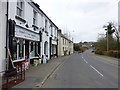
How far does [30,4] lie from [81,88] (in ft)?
31.9

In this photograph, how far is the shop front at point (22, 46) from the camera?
30.3 feet

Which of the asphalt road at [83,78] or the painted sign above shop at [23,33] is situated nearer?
the asphalt road at [83,78]

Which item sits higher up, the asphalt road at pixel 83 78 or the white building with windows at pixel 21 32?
the white building with windows at pixel 21 32

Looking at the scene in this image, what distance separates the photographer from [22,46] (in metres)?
11.4

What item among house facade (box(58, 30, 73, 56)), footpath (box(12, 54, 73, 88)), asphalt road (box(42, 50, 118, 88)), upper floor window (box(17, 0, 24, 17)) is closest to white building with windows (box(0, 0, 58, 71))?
upper floor window (box(17, 0, 24, 17))

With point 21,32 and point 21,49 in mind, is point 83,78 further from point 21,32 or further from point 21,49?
point 21,49

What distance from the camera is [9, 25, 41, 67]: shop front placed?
923 cm

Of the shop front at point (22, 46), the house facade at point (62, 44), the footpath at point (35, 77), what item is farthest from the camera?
the house facade at point (62, 44)

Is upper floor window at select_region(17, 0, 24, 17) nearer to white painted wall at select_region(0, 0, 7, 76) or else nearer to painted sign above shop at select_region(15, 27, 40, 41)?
painted sign above shop at select_region(15, 27, 40, 41)

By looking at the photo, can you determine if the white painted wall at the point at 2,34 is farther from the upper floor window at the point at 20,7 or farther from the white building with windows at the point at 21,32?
the upper floor window at the point at 20,7

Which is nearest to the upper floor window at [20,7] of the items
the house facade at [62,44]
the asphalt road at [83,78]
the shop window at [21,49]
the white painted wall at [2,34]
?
the shop window at [21,49]

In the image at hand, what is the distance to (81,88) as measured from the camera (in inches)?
242

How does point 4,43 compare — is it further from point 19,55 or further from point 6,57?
point 19,55

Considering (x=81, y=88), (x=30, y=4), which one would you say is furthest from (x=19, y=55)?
(x=81, y=88)
